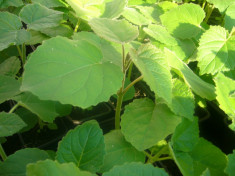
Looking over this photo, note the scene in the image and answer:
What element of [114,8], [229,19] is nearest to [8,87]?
[114,8]

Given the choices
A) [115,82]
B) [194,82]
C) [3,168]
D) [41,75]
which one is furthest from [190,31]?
[3,168]

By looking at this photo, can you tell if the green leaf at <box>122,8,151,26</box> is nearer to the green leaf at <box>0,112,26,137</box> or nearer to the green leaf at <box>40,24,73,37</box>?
the green leaf at <box>40,24,73,37</box>

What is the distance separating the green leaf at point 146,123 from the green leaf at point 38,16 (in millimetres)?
437

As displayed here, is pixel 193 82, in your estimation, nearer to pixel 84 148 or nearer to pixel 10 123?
pixel 84 148

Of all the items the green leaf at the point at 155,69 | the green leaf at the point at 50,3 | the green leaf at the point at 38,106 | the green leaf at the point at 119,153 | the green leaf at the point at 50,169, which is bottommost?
the green leaf at the point at 119,153

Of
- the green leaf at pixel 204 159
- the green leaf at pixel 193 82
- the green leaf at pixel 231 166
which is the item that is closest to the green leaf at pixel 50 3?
the green leaf at pixel 193 82

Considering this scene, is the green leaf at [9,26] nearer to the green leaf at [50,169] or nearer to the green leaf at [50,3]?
the green leaf at [50,3]

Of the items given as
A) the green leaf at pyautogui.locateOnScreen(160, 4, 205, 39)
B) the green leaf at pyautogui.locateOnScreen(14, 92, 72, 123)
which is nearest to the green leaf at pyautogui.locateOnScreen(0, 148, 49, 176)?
the green leaf at pyautogui.locateOnScreen(14, 92, 72, 123)

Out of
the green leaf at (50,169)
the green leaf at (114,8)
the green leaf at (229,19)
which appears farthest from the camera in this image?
the green leaf at (229,19)

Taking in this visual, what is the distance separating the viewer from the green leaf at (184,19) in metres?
1.07

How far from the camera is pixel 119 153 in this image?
786 mm

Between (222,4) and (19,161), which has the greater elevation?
(222,4)

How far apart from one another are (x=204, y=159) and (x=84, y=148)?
438mm

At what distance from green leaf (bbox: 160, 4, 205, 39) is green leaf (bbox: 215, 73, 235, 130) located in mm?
319
